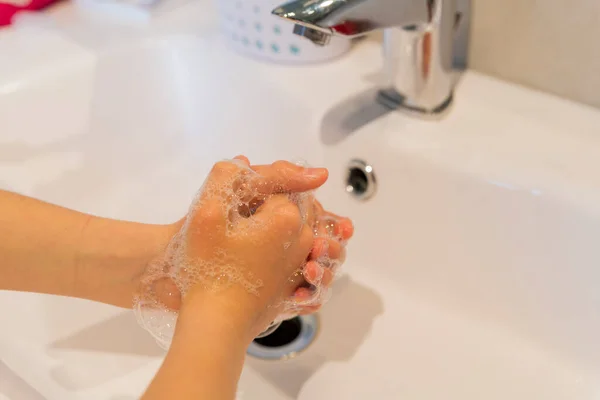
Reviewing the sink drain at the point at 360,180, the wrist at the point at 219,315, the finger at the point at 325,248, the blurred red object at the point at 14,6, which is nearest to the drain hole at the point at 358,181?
the sink drain at the point at 360,180

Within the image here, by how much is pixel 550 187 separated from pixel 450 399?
7.0 inches

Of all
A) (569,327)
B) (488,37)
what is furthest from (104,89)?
(569,327)

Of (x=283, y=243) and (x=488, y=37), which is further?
(x=488, y=37)

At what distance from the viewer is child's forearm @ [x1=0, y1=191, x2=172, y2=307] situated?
43cm

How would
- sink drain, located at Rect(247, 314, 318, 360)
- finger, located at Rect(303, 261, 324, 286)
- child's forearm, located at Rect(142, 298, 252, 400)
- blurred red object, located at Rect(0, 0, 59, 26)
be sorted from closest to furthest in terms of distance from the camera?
child's forearm, located at Rect(142, 298, 252, 400)
finger, located at Rect(303, 261, 324, 286)
sink drain, located at Rect(247, 314, 318, 360)
blurred red object, located at Rect(0, 0, 59, 26)

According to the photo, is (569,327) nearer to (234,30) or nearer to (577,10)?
(577,10)

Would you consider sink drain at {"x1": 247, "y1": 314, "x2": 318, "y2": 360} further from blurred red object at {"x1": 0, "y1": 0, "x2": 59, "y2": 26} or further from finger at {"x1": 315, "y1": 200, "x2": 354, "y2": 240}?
blurred red object at {"x1": 0, "y1": 0, "x2": 59, "y2": 26}

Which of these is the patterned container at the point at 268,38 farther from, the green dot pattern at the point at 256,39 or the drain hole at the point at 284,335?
A: the drain hole at the point at 284,335

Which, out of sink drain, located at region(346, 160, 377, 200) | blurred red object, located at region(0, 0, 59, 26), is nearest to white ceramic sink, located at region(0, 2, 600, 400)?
sink drain, located at region(346, 160, 377, 200)

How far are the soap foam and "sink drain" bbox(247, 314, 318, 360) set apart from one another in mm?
77

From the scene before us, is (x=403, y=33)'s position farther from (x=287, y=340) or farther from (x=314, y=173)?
(x=287, y=340)

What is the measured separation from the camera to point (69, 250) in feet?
1.44

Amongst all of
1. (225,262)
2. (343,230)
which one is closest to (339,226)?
(343,230)

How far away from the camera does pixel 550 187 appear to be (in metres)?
0.47
